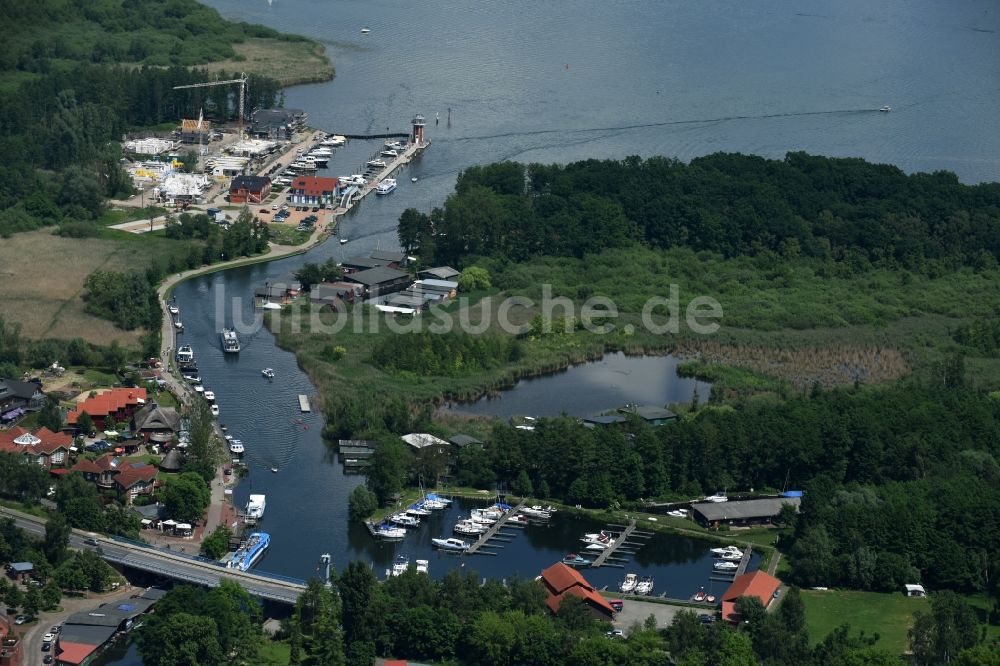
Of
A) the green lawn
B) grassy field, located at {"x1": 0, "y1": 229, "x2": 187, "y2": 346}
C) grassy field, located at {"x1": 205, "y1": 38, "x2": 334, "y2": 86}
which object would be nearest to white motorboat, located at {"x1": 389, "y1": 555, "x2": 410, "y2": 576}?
the green lawn

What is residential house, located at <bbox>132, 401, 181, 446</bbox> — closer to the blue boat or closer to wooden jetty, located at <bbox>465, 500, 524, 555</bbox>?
the blue boat

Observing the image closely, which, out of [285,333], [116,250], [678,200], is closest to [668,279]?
[678,200]

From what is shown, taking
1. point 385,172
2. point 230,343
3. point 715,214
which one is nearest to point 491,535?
point 230,343

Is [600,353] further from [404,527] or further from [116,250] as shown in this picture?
[116,250]

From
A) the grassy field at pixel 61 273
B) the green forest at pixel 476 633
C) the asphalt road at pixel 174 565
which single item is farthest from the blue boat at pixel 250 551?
the grassy field at pixel 61 273

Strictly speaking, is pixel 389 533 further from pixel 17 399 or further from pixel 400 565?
pixel 17 399
